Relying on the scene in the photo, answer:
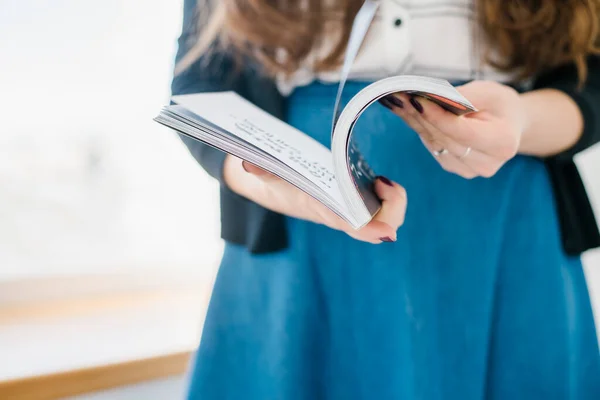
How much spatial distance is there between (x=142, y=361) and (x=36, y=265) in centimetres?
35

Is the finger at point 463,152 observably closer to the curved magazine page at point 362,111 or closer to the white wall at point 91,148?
the curved magazine page at point 362,111

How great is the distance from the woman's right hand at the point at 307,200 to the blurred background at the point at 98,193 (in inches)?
17.9

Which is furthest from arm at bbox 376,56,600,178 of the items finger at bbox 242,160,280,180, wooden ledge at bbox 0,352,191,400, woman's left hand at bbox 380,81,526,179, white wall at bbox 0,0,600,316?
white wall at bbox 0,0,600,316

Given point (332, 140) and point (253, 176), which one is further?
point (253, 176)

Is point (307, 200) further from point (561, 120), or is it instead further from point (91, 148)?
point (91, 148)

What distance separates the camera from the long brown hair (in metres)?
0.50

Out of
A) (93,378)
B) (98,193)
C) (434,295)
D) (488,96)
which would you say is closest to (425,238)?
(434,295)

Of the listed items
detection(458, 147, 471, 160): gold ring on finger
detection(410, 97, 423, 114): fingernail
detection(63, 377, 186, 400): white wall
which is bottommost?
detection(63, 377, 186, 400): white wall

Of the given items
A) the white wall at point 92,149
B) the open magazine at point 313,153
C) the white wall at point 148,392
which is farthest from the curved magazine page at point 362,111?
the white wall at point 92,149

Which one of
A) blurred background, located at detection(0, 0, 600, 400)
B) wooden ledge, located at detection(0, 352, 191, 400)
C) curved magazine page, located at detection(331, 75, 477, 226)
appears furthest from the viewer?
blurred background, located at detection(0, 0, 600, 400)

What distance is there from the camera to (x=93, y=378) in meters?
0.71

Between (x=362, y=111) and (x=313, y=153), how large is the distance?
0.09 m

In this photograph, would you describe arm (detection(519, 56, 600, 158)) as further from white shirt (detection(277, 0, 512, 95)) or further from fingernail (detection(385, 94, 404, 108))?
fingernail (detection(385, 94, 404, 108))

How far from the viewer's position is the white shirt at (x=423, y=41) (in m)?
0.48
